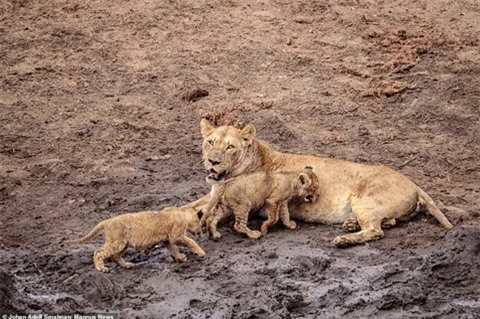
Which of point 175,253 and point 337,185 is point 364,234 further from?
point 175,253

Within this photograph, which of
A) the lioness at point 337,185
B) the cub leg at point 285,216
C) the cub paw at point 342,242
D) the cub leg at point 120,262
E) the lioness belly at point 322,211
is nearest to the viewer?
the cub leg at point 120,262

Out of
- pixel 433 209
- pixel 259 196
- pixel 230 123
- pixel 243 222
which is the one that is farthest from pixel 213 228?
pixel 230 123

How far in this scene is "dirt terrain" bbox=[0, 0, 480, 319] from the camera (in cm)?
835

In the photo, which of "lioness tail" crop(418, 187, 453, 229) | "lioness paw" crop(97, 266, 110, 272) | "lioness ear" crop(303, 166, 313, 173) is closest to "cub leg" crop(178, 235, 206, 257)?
"lioness paw" crop(97, 266, 110, 272)

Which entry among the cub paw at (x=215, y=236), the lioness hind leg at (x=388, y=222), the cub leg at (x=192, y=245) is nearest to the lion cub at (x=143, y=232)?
the cub leg at (x=192, y=245)

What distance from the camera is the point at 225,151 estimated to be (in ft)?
32.5

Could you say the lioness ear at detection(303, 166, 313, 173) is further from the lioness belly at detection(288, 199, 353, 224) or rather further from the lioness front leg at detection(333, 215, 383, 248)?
the lioness front leg at detection(333, 215, 383, 248)

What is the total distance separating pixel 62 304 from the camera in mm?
8133

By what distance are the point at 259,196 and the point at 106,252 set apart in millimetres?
1554

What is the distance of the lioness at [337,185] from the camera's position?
959 centimetres

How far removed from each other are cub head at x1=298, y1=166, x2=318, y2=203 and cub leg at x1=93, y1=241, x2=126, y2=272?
1.85 m

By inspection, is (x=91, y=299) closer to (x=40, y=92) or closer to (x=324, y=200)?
(x=324, y=200)

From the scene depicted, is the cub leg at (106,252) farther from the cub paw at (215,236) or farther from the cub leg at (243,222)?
the cub leg at (243,222)

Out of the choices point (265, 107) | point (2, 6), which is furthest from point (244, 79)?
point (2, 6)
